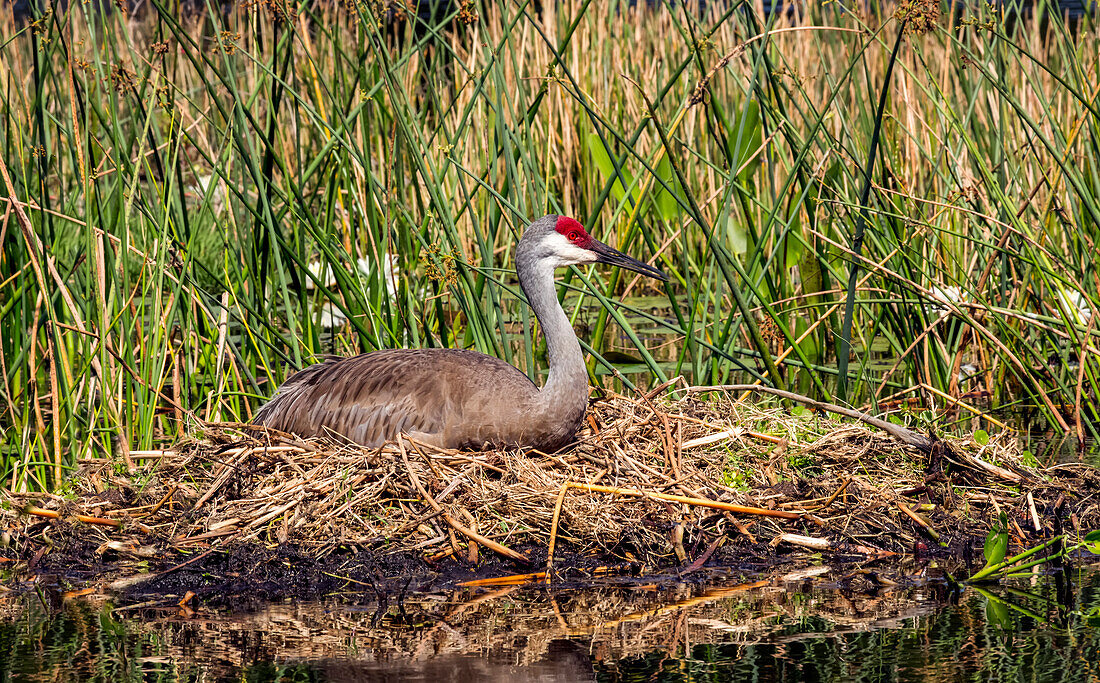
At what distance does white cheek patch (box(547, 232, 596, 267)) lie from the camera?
5145 millimetres

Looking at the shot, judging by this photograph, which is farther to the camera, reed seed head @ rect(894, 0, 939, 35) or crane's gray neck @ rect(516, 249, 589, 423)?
crane's gray neck @ rect(516, 249, 589, 423)

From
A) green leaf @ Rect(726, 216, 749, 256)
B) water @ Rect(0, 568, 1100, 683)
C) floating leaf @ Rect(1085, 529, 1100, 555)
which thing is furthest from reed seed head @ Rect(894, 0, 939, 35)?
green leaf @ Rect(726, 216, 749, 256)

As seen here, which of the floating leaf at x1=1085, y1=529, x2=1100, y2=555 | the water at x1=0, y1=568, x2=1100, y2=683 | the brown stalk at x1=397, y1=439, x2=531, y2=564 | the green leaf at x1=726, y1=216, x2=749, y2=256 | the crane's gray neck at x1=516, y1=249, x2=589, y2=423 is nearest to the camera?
the water at x1=0, y1=568, x2=1100, y2=683

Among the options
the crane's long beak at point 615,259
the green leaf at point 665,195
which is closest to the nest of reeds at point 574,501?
the crane's long beak at point 615,259

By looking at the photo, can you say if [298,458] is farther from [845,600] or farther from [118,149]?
[845,600]

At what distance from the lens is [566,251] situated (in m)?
5.15

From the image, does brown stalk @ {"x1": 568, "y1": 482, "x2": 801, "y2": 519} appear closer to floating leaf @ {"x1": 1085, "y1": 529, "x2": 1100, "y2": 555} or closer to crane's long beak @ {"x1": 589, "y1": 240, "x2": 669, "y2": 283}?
floating leaf @ {"x1": 1085, "y1": 529, "x2": 1100, "y2": 555}

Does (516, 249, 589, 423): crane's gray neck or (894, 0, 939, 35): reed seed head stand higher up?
(894, 0, 939, 35): reed seed head

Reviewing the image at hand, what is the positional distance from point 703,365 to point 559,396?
153cm

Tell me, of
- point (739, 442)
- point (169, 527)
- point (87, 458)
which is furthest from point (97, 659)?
point (739, 442)

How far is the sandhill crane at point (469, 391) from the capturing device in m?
4.91

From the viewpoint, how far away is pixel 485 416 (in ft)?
16.1

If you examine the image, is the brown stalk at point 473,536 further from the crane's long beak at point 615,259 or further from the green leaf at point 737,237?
the green leaf at point 737,237

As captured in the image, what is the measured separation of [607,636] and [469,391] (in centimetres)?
163
